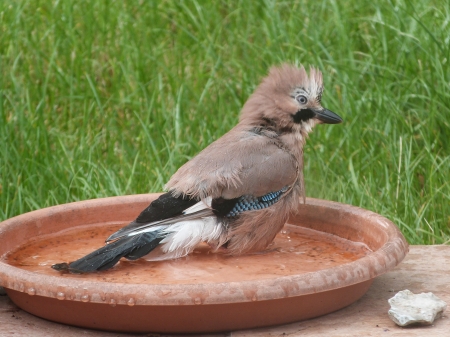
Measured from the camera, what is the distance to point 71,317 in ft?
9.12

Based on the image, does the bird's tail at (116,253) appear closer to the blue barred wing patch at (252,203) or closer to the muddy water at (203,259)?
the muddy water at (203,259)

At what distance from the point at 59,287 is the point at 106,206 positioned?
1.14 metres

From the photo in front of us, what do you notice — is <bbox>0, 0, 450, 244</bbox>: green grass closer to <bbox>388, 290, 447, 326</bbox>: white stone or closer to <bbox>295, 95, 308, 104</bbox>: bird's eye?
<bbox>295, 95, 308, 104</bbox>: bird's eye

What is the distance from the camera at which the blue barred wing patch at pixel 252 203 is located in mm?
3377

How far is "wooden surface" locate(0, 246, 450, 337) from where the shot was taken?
2771mm

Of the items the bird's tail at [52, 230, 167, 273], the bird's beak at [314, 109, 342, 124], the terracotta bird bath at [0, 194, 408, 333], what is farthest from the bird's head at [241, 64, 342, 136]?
the bird's tail at [52, 230, 167, 273]

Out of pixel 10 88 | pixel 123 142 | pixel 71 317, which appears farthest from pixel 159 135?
pixel 71 317

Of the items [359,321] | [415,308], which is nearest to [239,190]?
[359,321]

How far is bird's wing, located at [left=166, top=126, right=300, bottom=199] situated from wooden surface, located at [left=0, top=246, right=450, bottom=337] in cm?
61

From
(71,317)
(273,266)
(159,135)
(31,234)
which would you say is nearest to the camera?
(71,317)

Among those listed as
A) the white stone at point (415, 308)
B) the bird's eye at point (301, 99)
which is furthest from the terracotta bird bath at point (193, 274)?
the bird's eye at point (301, 99)

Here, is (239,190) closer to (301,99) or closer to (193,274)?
(193,274)

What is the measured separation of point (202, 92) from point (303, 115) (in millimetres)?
1566

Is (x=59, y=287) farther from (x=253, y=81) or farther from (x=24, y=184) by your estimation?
(x=253, y=81)
